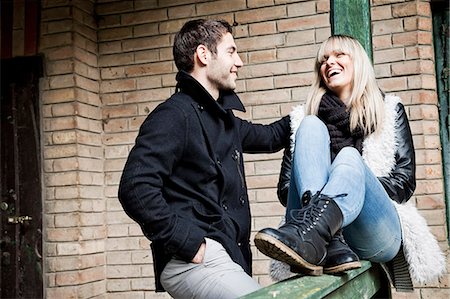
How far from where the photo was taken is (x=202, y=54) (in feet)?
6.08

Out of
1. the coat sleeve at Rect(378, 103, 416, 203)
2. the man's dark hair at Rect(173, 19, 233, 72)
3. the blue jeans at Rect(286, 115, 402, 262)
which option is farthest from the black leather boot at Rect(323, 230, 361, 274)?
the man's dark hair at Rect(173, 19, 233, 72)

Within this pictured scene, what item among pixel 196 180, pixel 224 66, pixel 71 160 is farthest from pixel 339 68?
pixel 71 160

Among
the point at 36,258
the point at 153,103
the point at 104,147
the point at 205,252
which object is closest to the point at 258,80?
the point at 153,103

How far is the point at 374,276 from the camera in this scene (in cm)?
201

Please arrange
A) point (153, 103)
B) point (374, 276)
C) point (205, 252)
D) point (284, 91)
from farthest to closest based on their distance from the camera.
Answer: point (153, 103), point (284, 91), point (374, 276), point (205, 252)

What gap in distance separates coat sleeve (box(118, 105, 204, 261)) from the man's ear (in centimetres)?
30

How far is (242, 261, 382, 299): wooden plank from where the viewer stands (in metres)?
1.20

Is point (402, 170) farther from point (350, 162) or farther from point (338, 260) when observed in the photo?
point (338, 260)

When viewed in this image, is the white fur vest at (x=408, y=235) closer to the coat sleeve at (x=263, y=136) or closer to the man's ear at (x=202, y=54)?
the coat sleeve at (x=263, y=136)

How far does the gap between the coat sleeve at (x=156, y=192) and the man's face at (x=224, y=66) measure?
295mm

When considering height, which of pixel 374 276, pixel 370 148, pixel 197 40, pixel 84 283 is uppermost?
pixel 197 40

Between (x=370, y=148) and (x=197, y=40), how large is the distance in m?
0.72

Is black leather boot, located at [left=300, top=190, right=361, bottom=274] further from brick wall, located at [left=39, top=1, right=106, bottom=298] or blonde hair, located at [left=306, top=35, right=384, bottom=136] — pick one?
brick wall, located at [left=39, top=1, right=106, bottom=298]

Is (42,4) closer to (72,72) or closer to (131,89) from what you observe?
(72,72)
